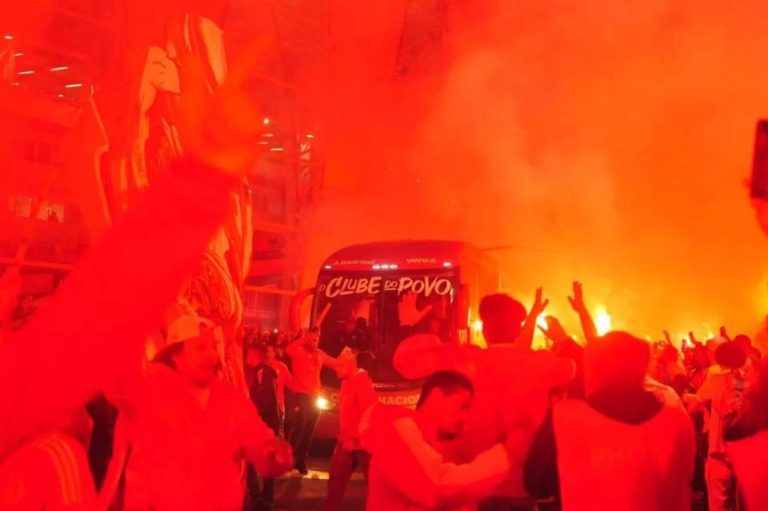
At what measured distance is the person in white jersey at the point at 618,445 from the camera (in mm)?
2469

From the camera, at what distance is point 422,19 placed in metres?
14.4

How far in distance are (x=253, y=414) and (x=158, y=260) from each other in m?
2.03

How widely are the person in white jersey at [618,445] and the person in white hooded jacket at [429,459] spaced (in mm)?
202

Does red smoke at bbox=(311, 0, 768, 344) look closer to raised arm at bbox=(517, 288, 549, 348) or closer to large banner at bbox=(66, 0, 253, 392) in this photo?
large banner at bbox=(66, 0, 253, 392)

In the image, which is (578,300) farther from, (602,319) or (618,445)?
(602,319)

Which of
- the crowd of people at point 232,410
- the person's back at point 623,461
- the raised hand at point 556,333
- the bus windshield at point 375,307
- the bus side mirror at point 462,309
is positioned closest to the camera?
the crowd of people at point 232,410

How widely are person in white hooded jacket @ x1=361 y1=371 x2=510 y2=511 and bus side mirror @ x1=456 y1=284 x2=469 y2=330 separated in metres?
6.23

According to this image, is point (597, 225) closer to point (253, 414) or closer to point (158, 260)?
point (253, 414)

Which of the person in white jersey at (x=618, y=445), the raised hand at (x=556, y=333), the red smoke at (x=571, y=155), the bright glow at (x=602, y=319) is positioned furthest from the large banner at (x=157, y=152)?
the bright glow at (x=602, y=319)

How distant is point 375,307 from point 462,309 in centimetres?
93

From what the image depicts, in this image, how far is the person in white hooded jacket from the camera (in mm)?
2314

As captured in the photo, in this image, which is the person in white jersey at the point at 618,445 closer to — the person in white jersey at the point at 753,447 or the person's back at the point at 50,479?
the person in white jersey at the point at 753,447

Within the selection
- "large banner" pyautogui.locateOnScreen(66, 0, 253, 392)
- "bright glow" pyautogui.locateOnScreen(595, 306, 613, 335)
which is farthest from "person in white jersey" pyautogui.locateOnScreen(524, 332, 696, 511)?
"bright glow" pyautogui.locateOnScreen(595, 306, 613, 335)

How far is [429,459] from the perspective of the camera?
235cm
